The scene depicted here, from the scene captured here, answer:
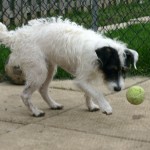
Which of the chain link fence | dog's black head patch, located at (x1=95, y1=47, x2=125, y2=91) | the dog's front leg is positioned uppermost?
dog's black head patch, located at (x1=95, y1=47, x2=125, y2=91)

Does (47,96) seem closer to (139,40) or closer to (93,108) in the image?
(93,108)

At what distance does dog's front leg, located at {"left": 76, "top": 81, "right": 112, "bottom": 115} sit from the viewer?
545 centimetres

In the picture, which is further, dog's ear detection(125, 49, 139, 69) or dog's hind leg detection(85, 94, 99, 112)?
dog's hind leg detection(85, 94, 99, 112)

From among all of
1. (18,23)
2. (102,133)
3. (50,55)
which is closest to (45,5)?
(18,23)

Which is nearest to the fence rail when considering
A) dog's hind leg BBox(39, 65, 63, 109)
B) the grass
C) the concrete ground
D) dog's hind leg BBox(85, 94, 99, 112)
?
the grass

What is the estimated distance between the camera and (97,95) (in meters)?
5.56

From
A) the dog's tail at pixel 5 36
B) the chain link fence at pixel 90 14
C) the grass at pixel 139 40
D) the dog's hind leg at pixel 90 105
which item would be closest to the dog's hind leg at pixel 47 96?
the dog's hind leg at pixel 90 105

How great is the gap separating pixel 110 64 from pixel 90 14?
6388 mm

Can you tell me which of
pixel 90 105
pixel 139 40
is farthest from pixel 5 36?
pixel 139 40

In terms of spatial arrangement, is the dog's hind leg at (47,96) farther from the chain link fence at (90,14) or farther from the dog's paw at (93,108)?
the chain link fence at (90,14)

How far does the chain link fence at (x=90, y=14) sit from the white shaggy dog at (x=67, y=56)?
3.95m

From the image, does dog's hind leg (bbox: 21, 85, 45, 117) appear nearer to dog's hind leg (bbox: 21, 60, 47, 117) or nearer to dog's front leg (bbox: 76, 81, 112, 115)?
dog's hind leg (bbox: 21, 60, 47, 117)

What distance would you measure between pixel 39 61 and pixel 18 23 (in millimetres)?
6500

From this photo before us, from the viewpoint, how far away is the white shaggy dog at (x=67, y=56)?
547cm
